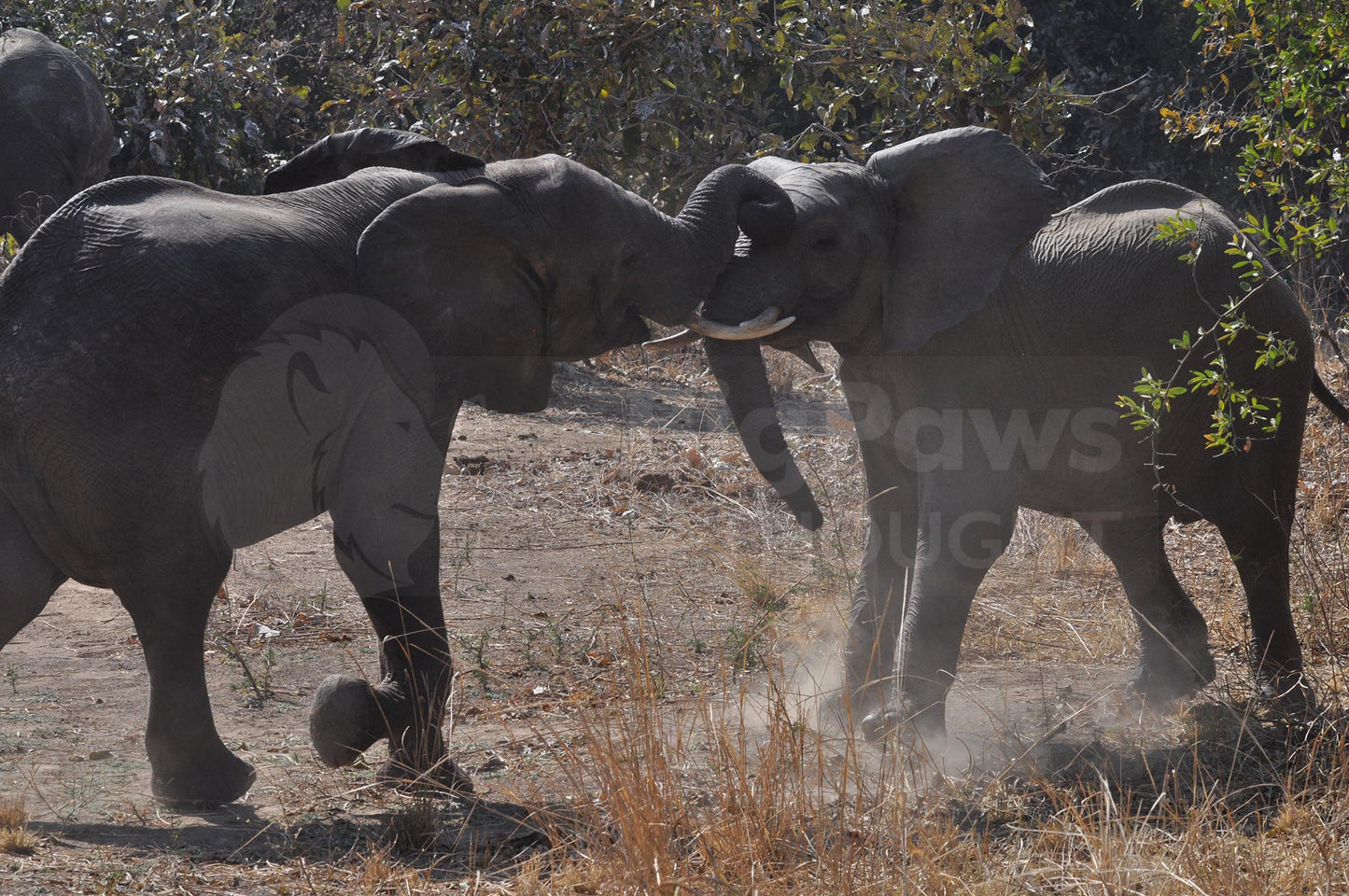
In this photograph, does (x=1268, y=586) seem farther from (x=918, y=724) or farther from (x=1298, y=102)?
(x=1298, y=102)

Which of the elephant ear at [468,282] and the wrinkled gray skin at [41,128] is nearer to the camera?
the elephant ear at [468,282]

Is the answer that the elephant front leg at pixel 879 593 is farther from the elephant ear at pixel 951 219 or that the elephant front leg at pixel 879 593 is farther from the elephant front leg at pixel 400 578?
the elephant front leg at pixel 400 578

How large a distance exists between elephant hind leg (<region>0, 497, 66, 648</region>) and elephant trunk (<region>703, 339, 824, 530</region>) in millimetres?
2169

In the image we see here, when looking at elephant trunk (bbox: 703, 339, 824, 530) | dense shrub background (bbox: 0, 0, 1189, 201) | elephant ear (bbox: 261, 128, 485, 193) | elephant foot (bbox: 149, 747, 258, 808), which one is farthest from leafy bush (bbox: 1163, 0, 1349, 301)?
elephant foot (bbox: 149, 747, 258, 808)

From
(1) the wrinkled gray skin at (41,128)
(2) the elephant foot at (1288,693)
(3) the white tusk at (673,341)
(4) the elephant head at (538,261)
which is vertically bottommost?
(2) the elephant foot at (1288,693)

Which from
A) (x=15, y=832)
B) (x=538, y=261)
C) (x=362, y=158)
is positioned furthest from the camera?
(x=362, y=158)

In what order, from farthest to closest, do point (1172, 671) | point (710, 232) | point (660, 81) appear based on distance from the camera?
point (660, 81), point (1172, 671), point (710, 232)

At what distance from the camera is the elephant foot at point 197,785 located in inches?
165

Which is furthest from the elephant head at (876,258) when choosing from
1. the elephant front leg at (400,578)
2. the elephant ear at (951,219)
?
the elephant front leg at (400,578)

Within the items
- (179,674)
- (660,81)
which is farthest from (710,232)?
(660,81)

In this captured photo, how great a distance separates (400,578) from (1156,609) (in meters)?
2.84

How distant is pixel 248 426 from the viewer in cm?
422

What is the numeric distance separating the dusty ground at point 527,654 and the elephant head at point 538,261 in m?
0.83

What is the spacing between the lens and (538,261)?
4566mm
